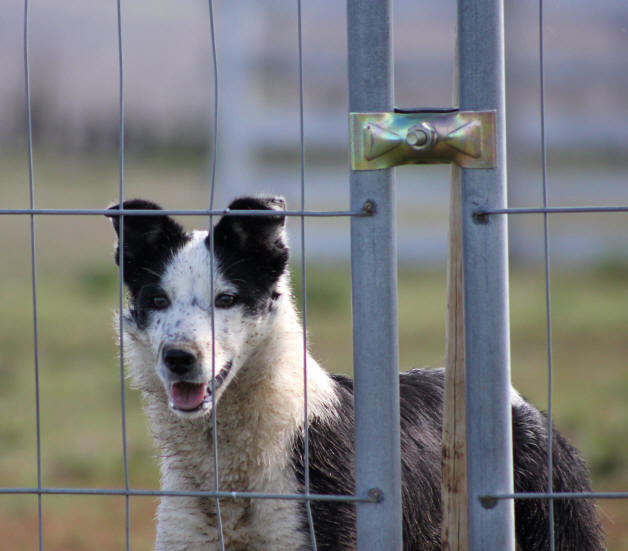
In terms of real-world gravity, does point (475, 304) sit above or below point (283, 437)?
above

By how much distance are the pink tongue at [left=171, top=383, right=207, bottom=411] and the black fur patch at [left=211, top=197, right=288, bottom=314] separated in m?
0.35

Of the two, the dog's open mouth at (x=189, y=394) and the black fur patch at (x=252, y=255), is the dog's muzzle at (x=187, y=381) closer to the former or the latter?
the dog's open mouth at (x=189, y=394)

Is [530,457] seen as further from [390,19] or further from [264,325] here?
[390,19]

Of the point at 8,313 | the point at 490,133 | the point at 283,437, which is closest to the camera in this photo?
the point at 490,133

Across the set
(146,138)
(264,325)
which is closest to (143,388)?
(264,325)

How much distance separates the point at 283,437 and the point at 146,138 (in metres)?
23.6

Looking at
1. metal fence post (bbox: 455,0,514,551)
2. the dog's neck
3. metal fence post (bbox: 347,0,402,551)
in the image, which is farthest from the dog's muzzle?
metal fence post (bbox: 455,0,514,551)

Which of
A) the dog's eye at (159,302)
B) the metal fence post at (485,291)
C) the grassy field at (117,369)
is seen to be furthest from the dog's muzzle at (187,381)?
the grassy field at (117,369)

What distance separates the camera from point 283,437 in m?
3.20

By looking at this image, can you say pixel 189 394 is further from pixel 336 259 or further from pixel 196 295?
pixel 336 259

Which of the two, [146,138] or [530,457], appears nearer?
[530,457]

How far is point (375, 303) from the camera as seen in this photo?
2.29 m

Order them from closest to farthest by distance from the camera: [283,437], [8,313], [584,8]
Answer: [283,437] → [8,313] → [584,8]

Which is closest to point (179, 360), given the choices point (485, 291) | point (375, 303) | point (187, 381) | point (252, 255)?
point (187, 381)
